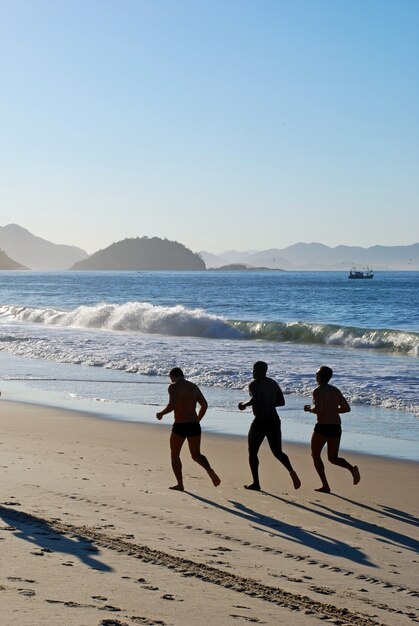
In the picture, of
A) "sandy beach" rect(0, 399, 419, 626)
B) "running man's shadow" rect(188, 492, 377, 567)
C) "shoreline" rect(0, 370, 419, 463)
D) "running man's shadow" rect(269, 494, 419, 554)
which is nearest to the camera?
"sandy beach" rect(0, 399, 419, 626)

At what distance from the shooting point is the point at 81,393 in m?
18.8

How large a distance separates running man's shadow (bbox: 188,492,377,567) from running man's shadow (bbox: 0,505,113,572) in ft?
5.42

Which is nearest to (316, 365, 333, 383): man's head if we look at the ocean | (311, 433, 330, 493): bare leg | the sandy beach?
(311, 433, 330, 493): bare leg

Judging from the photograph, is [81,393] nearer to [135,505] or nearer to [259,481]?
[259,481]

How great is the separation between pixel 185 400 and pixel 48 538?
9.75 feet

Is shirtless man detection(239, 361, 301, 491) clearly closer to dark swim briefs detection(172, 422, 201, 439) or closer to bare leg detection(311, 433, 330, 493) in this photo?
bare leg detection(311, 433, 330, 493)

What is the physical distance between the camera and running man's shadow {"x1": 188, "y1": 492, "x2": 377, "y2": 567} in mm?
7043

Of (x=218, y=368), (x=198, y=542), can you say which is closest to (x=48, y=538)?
(x=198, y=542)

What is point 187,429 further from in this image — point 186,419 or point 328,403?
point 328,403

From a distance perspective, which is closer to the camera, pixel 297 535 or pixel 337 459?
pixel 297 535

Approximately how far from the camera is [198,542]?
7.17m

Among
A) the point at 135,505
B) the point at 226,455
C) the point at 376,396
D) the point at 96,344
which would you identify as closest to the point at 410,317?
the point at 96,344

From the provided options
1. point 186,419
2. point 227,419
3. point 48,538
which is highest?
point 186,419

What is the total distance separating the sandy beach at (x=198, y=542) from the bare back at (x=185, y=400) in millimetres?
729
